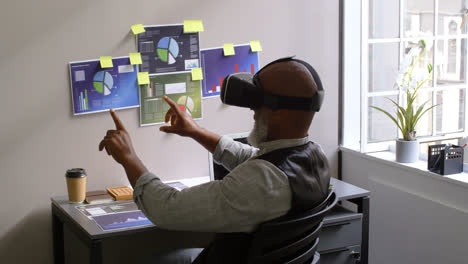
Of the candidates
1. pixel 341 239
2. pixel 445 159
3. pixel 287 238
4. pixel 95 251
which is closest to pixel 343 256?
pixel 341 239

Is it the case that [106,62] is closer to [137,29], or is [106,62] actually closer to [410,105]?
[137,29]

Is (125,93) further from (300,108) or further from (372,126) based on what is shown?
(372,126)

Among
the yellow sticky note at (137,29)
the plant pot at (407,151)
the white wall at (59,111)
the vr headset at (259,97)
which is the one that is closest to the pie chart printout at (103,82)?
the white wall at (59,111)

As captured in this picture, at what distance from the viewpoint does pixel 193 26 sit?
2979 mm

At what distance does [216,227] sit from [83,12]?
5.18ft

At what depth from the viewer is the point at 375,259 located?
329 cm

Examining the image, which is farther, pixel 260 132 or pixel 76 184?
pixel 76 184

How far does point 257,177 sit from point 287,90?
30cm

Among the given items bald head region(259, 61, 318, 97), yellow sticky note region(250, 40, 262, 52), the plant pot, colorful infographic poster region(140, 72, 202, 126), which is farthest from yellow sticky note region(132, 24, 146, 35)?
the plant pot

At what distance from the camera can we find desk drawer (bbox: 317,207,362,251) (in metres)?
2.65

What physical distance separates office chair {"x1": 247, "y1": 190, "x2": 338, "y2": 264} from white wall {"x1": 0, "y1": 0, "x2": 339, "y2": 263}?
1.39 metres

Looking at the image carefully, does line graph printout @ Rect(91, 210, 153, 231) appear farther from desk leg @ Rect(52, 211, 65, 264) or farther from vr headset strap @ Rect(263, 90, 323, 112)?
vr headset strap @ Rect(263, 90, 323, 112)

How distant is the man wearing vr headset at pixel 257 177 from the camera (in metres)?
1.66

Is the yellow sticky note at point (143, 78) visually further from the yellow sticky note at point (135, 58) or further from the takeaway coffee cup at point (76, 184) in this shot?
the takeaway coffee cup at point (76, 184)
